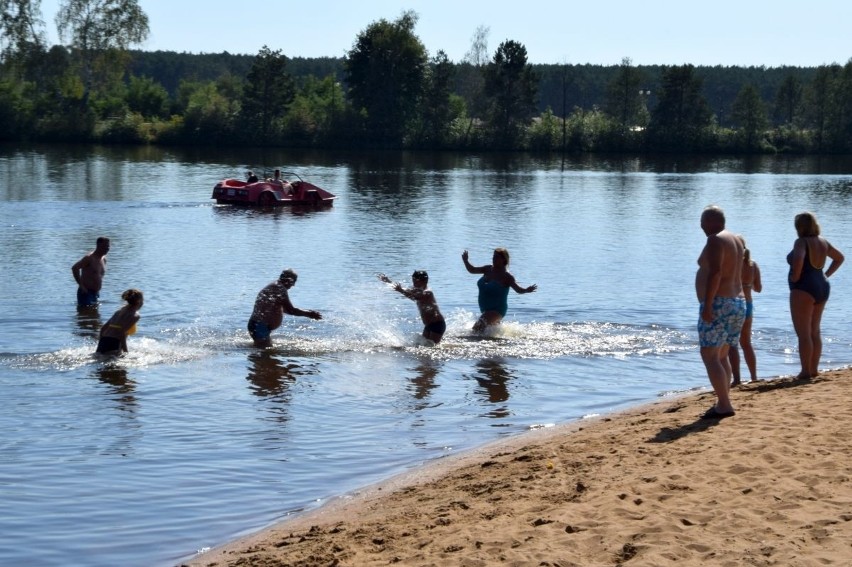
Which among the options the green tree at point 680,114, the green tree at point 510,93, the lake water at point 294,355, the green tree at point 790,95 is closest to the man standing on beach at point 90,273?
the lake water at point 294,355

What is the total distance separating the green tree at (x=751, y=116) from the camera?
94125 mm

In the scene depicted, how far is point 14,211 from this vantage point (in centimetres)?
3606

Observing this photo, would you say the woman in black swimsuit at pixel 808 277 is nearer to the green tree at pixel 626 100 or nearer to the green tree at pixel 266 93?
the green tree at pixel 266 93

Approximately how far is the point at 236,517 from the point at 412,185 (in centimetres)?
4458

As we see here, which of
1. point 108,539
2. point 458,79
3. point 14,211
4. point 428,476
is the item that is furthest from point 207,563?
point 458,79

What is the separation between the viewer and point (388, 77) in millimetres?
89938

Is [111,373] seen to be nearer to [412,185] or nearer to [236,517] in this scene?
[236,517]

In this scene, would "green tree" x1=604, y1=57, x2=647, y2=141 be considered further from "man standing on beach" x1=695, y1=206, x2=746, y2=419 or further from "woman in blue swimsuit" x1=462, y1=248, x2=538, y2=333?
"man standing on beach" x1=695, y1=206, x2=746, y2=419

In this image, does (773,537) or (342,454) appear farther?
A: (342,454)

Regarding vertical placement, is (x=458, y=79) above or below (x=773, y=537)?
above

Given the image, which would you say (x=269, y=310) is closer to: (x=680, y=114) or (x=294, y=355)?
(x=294, y=355)

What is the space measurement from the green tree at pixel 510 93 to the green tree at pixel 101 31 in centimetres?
2796

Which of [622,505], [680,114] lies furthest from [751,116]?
[622,505]

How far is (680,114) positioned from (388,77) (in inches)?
974
